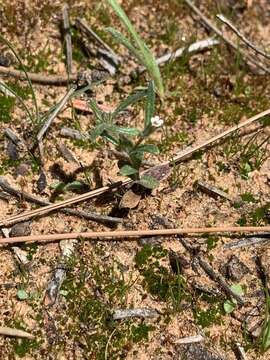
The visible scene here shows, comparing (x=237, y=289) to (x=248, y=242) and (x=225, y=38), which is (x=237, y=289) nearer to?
(x=248, y=242)

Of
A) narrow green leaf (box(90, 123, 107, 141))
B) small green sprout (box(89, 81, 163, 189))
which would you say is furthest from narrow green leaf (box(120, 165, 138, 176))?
narrow green leaf (box(90, 123, 107, 141))

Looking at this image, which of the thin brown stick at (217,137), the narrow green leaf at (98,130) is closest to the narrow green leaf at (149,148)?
the narrow green leaf at (98,130)

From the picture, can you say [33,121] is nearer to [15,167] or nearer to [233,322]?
[15,167]

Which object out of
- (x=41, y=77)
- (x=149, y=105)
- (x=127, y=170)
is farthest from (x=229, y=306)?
(x=41, y=77)

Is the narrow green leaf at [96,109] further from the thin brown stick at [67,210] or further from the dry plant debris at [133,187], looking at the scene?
the thin brown stick at [67,210]

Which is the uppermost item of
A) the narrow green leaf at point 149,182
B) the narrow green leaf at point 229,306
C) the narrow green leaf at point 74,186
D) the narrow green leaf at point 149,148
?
the narrow green leaf at point 149,148

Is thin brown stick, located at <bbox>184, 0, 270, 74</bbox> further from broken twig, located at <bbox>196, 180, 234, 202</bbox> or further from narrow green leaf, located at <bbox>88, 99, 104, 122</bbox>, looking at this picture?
narrow green leaf, located at <bbox>88, 99, 104, 122</bbox>
